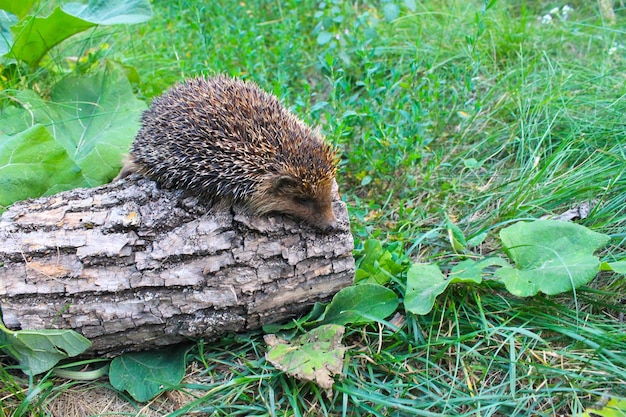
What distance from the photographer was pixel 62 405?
323 centimetres

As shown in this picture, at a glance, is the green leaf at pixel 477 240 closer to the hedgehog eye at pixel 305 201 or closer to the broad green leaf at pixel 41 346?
the hedgehog eye at pixel 305 201

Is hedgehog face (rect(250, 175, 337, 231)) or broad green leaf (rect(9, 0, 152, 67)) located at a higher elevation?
broad green leaf (rect(9, 0, 152, 67))

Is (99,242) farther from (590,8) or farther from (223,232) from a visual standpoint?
(590,8)

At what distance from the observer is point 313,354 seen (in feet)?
10.5

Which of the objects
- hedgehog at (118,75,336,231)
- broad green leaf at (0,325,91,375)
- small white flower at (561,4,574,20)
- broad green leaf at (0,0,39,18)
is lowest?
broad green leaf at (0,325,91,375)

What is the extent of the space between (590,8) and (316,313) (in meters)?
5.74

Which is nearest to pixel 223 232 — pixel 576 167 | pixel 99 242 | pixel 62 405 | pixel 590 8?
pixel 99 242

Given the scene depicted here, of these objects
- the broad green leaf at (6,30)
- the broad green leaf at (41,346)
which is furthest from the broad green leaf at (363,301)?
the broad green leaf at (6,30)

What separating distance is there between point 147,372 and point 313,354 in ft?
3.59

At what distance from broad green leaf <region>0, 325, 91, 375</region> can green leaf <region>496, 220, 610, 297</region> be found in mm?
2747

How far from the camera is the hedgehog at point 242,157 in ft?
12.1

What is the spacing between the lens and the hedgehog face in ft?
11.9

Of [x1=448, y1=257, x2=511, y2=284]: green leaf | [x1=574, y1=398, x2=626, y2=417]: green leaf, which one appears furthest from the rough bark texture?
[x1=574, y1=398, x2=626, y2=417]: green leaf

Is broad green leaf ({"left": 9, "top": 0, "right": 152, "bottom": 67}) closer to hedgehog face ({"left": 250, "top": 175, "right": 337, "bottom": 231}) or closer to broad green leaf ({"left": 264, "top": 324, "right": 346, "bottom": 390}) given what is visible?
hedgehog face ({"left": 250, "top": 175, "right": 337, "bottom": 231})
